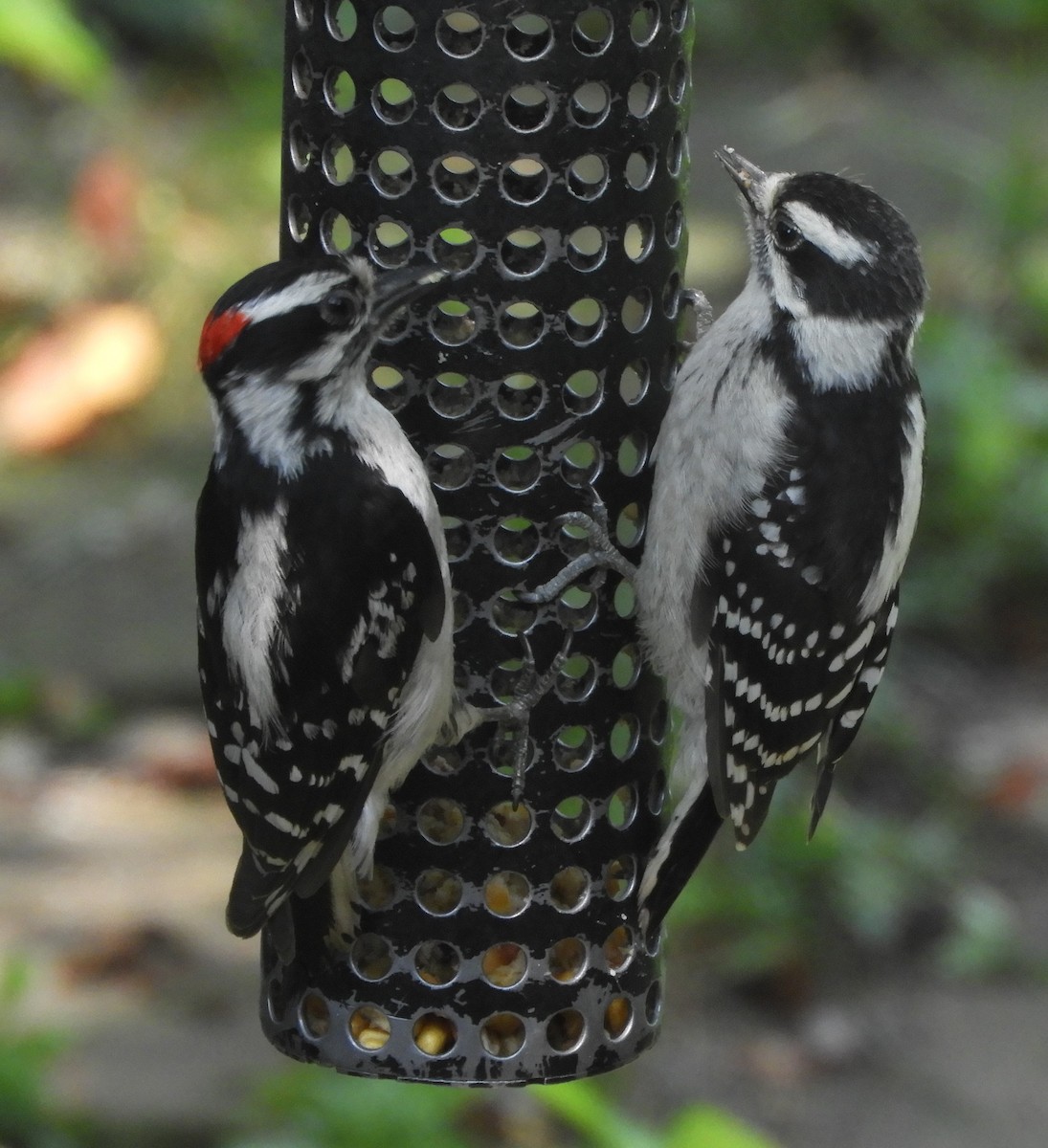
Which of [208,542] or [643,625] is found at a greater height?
[208,542]

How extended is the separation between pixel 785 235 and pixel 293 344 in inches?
38.2

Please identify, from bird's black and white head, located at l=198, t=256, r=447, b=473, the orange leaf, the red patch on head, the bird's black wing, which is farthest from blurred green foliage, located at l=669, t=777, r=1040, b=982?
the orange leaf

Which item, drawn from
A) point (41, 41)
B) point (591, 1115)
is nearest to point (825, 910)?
point (591, 1115)

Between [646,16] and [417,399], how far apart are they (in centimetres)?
73

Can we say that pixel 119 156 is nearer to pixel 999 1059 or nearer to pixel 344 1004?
pixel 999 1059

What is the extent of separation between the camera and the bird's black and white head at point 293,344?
3.15 meters

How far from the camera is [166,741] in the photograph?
7.54m

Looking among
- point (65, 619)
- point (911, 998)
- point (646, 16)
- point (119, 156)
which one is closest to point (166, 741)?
point (65, 619)

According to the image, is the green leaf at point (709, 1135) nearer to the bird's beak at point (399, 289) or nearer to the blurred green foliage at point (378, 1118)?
the blurred green foliage at point (378, 1118)

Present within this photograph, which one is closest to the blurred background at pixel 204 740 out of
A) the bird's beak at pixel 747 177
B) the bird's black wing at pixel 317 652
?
the bird's black wing at pixel 317 652

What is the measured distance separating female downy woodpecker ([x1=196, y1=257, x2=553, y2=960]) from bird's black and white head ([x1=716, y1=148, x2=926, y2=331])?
2.53 feet

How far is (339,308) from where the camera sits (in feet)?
10.4

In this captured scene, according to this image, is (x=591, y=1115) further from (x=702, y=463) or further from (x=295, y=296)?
(x=295, y=296)

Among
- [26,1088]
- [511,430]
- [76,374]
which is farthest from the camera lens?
[76,374]
